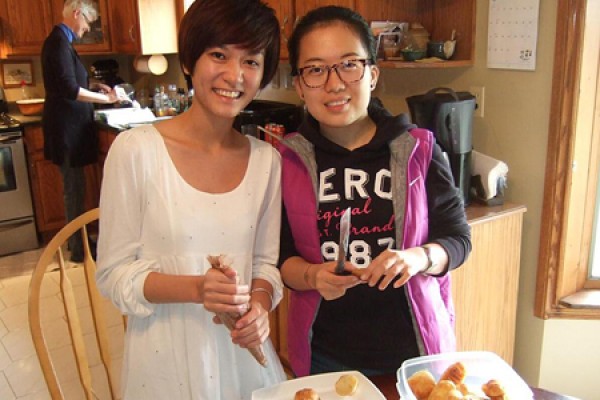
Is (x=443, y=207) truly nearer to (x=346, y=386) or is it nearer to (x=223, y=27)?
(x=346, y=386)

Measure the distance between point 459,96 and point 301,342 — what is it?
1.09 metres

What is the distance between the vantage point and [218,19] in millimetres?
1065

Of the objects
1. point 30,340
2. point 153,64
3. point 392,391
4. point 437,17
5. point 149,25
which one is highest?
point 149,25

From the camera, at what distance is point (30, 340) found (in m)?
2.75

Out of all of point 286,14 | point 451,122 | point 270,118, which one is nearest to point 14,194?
point 270,118

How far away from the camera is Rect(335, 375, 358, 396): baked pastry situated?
98 centimetres

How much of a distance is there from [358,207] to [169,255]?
403 mm

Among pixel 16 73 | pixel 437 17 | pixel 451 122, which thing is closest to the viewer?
pixel 451 122

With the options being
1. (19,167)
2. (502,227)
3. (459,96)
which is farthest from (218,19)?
(19,167)

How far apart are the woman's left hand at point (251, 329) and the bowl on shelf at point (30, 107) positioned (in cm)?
Answer: 356

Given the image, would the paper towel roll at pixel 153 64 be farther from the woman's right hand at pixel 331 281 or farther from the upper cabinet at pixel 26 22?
the woman's right hand at pixel 331 281

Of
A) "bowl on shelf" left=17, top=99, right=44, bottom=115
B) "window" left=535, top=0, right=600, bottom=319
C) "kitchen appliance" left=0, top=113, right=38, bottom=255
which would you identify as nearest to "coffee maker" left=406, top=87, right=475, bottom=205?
"window" left=535, top=0, right=600, bottom=319

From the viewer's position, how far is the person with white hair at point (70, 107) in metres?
3.29

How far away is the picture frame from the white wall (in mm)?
3425
